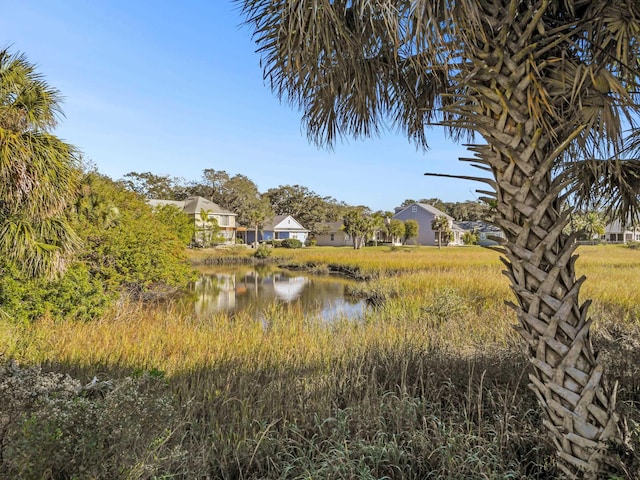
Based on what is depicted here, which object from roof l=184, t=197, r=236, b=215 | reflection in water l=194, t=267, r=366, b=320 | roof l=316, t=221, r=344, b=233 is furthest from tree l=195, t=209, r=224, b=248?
roof l=316, t=221, r=344, b=233

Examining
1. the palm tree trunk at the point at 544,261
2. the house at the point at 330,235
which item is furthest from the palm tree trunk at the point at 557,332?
the house at the point at 330,235

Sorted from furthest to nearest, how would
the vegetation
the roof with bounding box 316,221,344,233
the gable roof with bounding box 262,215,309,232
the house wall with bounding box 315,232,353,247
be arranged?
the roof with bounding box 316,221,344,233, the house wall with bounding box 315,232,353,247, the gable roof with bounding box 262,215,309,232, the vegetation

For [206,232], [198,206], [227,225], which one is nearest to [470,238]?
[227,225]

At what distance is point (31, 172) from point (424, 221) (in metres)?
52.8

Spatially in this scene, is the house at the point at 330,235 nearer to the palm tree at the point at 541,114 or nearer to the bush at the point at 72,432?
the palm tree at the point at 541,114

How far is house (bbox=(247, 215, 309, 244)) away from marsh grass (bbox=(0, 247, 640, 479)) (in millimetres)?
47354

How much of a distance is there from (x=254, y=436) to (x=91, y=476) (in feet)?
4.49

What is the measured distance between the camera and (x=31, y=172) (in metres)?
5.73

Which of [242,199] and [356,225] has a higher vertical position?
[242,199]

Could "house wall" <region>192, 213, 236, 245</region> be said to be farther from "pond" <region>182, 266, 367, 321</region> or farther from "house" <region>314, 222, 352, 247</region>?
"pond" <region>182, 266, 367, 321</region>

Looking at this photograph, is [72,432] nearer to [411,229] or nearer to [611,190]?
[611,190]

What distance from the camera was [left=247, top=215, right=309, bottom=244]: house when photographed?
54.7 m

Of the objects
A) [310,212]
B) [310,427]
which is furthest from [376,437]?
[310,212]

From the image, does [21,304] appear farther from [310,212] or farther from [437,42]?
[310,212]
